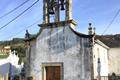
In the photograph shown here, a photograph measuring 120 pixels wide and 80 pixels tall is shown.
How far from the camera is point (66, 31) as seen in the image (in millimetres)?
23375

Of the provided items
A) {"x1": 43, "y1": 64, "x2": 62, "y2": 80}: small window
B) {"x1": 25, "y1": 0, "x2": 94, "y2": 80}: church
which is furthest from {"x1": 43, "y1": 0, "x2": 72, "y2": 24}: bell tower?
{"x1": 43, "y1": 64, "x2": 62, "y2": 80}: small window

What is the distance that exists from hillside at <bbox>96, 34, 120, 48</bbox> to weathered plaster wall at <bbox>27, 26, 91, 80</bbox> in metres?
14.2

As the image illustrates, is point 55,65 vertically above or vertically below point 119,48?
below

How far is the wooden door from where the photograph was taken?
2353cm

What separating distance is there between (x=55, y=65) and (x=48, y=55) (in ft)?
3.63

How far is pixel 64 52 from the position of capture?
915 inches

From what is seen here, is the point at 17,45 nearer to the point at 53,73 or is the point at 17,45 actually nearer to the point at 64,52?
the point at 53,73

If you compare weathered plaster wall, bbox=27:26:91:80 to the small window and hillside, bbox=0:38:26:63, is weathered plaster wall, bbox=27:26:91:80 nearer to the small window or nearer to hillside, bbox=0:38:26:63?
the small window

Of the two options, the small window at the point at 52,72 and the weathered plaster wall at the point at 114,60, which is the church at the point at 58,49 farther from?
the weathered plaster wall at the point at 114,60

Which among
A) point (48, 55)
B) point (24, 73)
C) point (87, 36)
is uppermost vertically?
point (87, 36)

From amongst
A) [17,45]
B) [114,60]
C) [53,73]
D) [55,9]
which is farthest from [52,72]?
[17,45]

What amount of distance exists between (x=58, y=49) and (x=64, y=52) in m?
0.63

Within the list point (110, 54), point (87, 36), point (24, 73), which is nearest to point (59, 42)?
point (87, 36)

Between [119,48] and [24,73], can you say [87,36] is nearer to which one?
[24,73]
